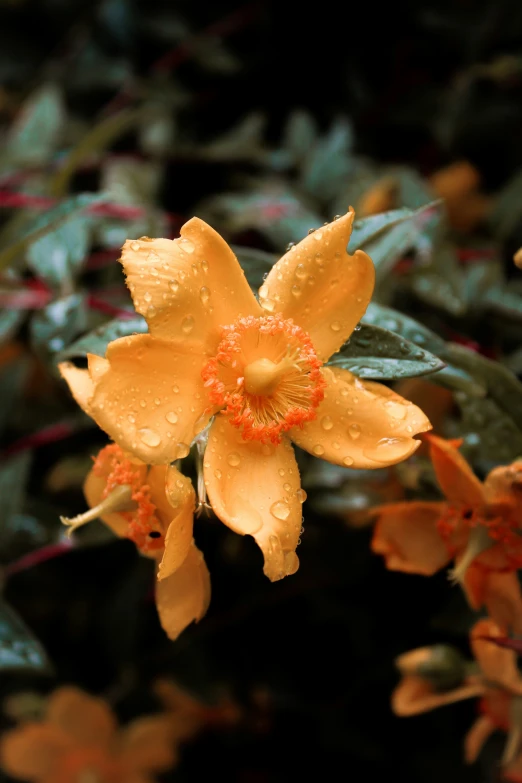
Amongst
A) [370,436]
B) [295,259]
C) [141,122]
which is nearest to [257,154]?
[141,122]

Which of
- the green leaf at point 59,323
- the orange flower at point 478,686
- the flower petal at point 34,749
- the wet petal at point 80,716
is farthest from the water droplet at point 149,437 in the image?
the flower petal at point 34,749

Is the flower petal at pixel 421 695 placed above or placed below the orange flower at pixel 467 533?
below

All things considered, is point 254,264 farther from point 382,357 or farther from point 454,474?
point 454,474

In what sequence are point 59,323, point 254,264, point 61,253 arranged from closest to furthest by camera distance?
point 254,264 < point 59,323 < point 61,253

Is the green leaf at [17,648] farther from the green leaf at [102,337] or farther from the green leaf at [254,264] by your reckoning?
the green leaf at [254,264]

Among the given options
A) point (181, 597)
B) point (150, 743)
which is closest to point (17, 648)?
point (181, 597)

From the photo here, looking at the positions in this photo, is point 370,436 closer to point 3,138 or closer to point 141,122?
point 141,122

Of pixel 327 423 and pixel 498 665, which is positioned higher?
pixel 327 423
